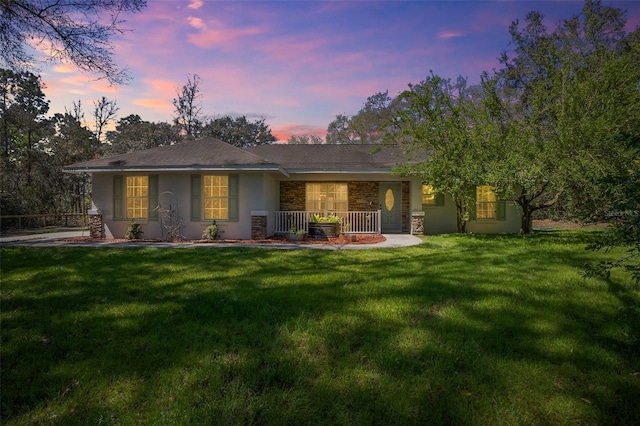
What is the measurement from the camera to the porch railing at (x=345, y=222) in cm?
1288

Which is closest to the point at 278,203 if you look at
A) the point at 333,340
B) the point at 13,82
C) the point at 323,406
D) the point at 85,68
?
the point at 85,68

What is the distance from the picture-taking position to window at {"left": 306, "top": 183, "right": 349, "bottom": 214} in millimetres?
14391

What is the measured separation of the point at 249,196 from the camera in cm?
1127

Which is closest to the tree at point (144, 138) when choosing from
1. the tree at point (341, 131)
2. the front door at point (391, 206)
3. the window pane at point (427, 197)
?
the tree at point (341, 131)

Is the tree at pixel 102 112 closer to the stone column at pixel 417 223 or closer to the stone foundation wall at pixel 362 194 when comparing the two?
the stone foundation wall at pixel 362 194

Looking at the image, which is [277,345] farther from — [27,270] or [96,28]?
[96,28]

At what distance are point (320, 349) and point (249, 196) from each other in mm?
8721

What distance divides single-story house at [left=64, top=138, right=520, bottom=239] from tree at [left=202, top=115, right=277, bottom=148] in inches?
694

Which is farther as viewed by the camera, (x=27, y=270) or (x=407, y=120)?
(x=407, y=120)

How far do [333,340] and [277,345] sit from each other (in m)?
0.54

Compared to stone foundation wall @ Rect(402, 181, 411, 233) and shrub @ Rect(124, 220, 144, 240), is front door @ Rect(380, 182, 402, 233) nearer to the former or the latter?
stone foundation wall @ Rect(402, 181, 411, 233)

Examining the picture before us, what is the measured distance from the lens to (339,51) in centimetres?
992

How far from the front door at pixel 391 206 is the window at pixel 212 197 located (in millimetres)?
6339

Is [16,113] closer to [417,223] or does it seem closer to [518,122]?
[417,223]
